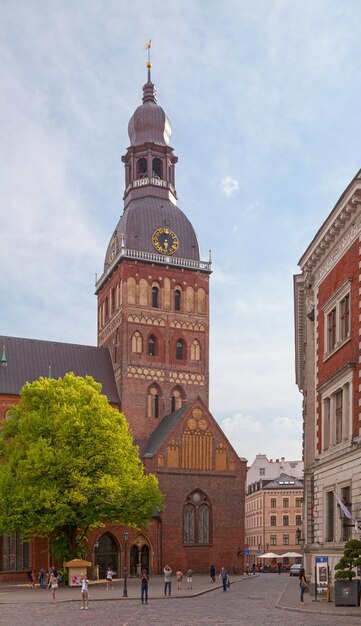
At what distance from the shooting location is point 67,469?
52.2 meters

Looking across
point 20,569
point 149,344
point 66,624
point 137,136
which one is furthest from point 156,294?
point 66,624

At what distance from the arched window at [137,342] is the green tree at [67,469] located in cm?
1974

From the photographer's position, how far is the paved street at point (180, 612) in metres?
28.3

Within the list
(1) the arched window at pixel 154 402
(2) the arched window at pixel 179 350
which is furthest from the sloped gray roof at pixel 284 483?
(1) the arched window at pixel 154 402

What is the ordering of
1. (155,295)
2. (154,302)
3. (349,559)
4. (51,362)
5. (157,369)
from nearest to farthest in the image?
(349,559), (51,362), (157,369), (154,302), (155,295)

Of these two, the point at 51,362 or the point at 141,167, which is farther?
the point at 141,167

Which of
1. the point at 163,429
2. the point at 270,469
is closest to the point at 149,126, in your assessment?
the point at 163,429

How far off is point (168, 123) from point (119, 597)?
53.9m

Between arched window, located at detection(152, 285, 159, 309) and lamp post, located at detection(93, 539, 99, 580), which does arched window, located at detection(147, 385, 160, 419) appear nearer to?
arched window, located at detection(152, 285, 159, 309)

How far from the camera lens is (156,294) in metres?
78.7

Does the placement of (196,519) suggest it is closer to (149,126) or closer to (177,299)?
(177,299)

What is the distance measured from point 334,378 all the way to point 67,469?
22.9 meters

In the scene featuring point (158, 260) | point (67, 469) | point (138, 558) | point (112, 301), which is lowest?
point (138, 558)

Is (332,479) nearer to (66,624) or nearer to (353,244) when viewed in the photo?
(353,244)
